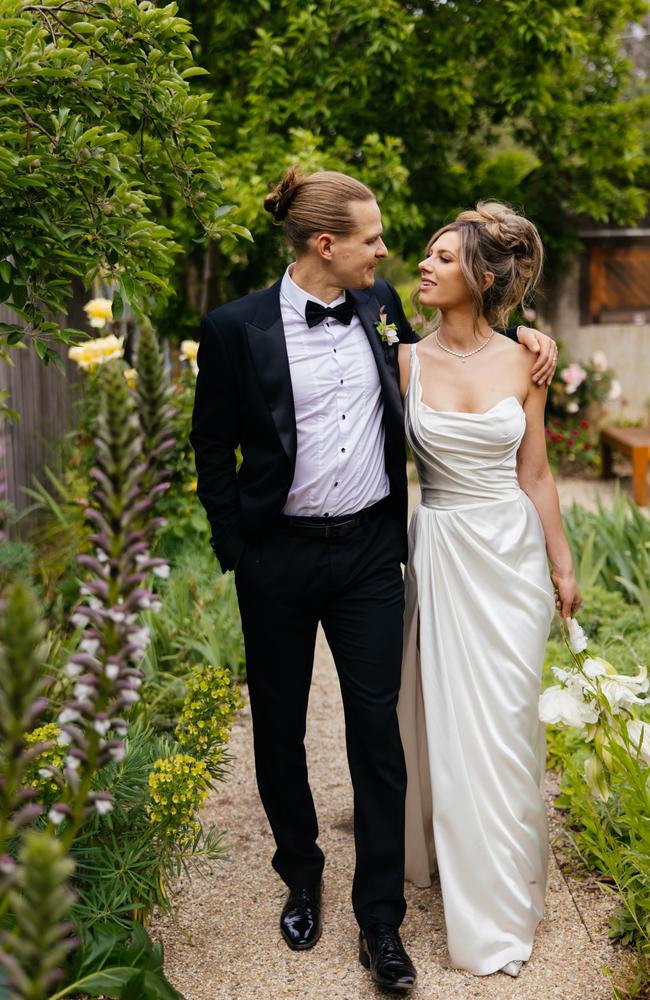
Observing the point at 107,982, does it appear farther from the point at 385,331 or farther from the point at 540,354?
the point at 540,354

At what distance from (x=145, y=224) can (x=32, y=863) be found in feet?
6.02

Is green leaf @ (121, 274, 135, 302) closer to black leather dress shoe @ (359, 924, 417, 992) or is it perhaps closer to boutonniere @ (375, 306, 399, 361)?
boutonniere @ (375, 306, 399, 361)

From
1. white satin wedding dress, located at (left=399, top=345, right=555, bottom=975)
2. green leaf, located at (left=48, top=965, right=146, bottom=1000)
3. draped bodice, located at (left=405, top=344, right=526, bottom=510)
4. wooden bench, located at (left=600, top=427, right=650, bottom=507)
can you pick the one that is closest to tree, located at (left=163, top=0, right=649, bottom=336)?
wooden bench, located at (left=600, top=427, right=650, bottom=507)

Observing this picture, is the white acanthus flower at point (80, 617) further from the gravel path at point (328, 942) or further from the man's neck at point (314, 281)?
the gravel path at point (328, 942)

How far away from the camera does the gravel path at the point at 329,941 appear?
289 cm

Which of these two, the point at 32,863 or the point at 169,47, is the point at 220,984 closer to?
the point at 32,863

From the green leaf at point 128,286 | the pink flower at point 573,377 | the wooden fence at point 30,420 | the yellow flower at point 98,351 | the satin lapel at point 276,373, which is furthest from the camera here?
the pink flower at point 573,377

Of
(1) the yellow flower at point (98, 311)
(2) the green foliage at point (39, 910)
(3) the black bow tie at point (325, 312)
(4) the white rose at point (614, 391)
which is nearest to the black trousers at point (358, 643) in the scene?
(3) the black bow tie at point (325, 312)

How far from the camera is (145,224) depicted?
8.51ft

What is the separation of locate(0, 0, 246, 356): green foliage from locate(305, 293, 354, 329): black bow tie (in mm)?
414

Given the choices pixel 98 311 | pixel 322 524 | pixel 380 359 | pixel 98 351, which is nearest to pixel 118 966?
pixel 322 524

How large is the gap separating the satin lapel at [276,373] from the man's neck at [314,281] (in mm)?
143

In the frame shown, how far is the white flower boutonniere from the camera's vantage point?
10.1ft

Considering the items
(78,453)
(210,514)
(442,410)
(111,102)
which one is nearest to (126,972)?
(210,514)
